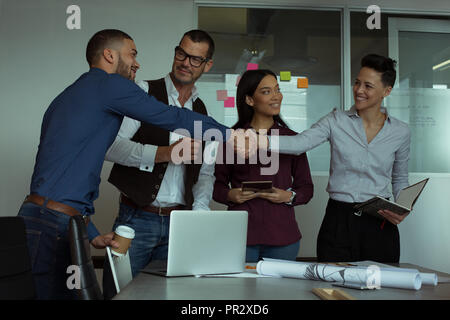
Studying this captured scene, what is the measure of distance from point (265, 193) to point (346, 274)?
846 mm

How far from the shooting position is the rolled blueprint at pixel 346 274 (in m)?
1.41

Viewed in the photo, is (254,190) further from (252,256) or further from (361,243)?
(361,243)

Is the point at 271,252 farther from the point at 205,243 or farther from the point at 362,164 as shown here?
the point at 205,243

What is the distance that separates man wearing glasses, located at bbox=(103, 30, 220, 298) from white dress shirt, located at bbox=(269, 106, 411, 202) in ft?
1.57

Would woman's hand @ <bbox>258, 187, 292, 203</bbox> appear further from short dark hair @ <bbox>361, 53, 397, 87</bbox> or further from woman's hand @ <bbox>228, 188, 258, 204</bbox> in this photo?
short dark hair @ <bbox>361, 53, 397, 87</bbox>

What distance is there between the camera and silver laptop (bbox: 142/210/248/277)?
1507 millimetres

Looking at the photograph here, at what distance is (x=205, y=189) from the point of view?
228 cm

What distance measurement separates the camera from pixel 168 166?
2254mm

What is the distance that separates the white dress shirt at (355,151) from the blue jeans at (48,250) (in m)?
1.19

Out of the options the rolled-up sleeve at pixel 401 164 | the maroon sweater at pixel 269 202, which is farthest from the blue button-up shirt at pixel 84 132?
the rolled-up sleeve at pixel 401 164

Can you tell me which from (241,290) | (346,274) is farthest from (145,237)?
(346,274)

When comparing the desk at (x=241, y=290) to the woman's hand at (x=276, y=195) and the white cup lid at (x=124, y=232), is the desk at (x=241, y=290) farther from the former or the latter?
the woman's hand at (x=276, y=195)

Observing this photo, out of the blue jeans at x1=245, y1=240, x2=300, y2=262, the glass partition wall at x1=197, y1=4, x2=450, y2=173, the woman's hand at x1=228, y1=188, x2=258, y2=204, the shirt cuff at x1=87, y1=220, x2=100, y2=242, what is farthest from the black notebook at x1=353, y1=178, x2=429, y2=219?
the glass partition wall at x1=197, y1=4, x2=450, y2=173

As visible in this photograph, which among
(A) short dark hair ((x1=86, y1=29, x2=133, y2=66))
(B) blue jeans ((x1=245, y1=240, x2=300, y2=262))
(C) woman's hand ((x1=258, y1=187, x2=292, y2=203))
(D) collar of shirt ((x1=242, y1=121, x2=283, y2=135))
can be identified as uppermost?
(A) short dark hair ((x1=86, y1=29, x2=133, y2=66))
